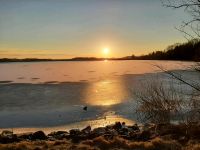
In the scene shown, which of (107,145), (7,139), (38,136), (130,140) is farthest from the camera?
(38,136)

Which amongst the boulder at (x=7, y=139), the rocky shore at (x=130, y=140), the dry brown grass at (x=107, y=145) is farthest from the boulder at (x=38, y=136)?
the dry brown grass at (x=107, y=145)

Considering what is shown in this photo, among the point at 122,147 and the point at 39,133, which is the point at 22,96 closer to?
the point at 39,133

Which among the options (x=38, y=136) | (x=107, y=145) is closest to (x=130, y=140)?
(x=107, y=145)

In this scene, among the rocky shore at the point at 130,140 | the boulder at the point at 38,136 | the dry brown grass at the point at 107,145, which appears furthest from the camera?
the boulder at the point at 38,136

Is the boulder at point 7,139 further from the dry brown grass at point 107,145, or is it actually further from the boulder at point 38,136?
the dry brown grass at point 107,145

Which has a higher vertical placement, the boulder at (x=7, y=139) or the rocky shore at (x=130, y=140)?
the rocky shore at (x=130, y=140)

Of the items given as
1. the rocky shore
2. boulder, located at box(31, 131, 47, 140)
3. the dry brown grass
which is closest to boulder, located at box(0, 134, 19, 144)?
the rocky shore

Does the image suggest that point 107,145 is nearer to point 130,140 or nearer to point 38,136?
point 130,140

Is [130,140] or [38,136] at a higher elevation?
[130,140]

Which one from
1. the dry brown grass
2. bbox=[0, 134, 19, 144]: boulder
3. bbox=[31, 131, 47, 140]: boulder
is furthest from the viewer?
bbox=[31, 131, 47, 140]: boulder

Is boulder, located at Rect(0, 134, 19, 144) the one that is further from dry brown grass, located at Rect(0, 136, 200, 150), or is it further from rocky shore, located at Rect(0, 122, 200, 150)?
→ dry brown grass, located at Rect(0, 136, 200, 150)

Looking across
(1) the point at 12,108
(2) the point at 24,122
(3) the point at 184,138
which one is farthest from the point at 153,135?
(1) the point at 12,108

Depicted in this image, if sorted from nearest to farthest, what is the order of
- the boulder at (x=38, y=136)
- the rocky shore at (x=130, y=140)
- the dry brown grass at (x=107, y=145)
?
the dry brown grass at (x=107, y=145) < the rocky shore at (x=130, y=140) < the boulder at (x=38, y=136)

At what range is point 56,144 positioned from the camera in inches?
492
